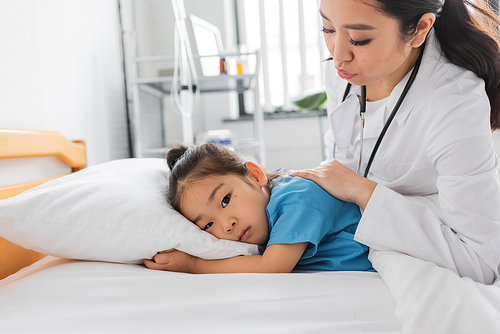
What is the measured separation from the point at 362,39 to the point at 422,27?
15 centimetres

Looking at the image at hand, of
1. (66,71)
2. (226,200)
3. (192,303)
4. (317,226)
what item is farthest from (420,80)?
(66,71)

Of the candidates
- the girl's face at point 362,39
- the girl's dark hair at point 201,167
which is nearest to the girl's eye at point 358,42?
the girl's face at point 362,39

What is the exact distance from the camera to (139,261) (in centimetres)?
91

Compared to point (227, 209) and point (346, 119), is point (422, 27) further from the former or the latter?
point (227, 209)

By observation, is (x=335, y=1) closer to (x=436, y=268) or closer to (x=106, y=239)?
(x=436, y=268)

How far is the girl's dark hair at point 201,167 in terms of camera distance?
0.96 metres

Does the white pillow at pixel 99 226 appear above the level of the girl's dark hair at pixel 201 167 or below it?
below

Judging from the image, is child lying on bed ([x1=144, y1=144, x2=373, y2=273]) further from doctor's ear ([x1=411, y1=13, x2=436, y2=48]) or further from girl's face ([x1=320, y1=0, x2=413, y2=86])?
doctor's ear ([x1=411, y1=13, x2=436, y2=48])

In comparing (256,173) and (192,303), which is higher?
(256,173)

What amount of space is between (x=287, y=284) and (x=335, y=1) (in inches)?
23.0

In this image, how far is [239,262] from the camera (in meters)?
0.86

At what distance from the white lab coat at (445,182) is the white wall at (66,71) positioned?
1068mm

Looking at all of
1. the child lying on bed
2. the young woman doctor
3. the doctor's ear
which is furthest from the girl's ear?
the doctor's ear

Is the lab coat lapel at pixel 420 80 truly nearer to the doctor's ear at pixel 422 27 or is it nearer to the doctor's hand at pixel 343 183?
the doctor's ear at pixel 422 27
